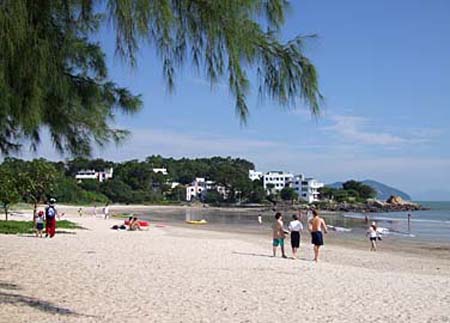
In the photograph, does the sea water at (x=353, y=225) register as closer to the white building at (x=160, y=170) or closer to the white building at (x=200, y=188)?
the white building at (x=200, y=188)

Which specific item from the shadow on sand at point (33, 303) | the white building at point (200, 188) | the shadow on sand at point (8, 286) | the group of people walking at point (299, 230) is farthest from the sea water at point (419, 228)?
the white building at point (200, 188)

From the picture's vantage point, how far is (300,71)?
14.7 feet

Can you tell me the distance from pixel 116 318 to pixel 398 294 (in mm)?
5092

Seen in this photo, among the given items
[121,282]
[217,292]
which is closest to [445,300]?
[217,292]

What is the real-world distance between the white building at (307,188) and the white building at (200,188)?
780 inches

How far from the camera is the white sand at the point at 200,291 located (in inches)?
299

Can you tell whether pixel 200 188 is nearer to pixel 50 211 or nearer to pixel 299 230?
pixel 50 211

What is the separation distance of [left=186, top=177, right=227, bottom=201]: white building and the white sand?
114 m

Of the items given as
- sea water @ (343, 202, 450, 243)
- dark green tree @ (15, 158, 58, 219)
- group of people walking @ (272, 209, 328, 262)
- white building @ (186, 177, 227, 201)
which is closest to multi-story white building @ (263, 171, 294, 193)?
white building @ (186, 177, 227, 201)

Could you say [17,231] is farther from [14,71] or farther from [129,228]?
[14,71]

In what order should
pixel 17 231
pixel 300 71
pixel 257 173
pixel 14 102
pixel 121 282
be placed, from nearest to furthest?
pixel 300 71 → pixel 14 102 → pixel 121 282 → pixel 17 231 → pixel 257 173

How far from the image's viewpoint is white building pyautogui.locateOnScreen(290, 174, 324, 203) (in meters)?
137

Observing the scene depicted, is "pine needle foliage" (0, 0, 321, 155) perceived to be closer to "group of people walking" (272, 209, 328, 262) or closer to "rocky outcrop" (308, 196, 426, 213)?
"group of people walking" (272, 209, 328, 262)

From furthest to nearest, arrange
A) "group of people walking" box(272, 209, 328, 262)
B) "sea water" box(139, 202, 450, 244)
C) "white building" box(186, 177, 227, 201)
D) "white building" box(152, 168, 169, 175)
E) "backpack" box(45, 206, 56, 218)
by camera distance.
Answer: "white building" box(152, 168, 169, 175), "white building" box(186, 177, 227, 201), "sea water" box(139, 202, 450, 244), "backpack" box(45, 206, 56, 218), "group of people walking" box(272, 209, 328, 262)
